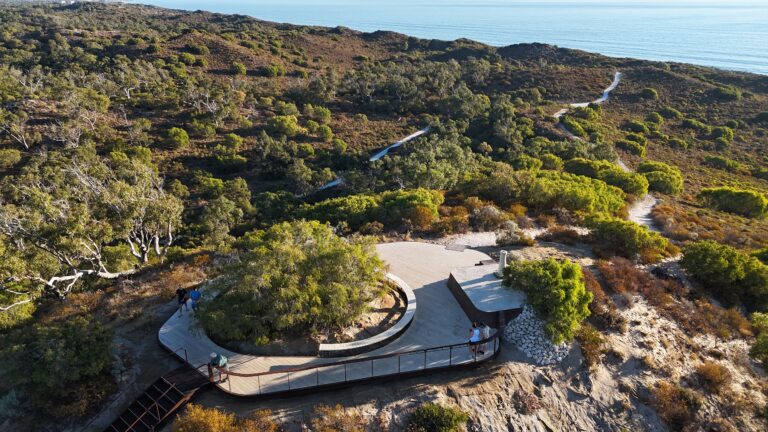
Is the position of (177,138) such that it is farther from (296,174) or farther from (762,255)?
(762,255)

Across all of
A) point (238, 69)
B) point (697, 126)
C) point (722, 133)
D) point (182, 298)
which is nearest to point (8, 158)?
point (182, 298)

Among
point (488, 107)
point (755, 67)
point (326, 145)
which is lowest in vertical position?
point (326, 145)

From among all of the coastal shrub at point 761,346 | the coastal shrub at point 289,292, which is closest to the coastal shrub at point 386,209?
the coastal shrub at point 289,292

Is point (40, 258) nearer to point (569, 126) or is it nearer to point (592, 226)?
point (592, 226)

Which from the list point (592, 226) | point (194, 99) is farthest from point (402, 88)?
point (592, 226)

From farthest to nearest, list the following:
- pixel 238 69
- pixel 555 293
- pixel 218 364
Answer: pixel 238 69, pixel 555 293, pixel 218 364

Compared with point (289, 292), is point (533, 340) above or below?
below
